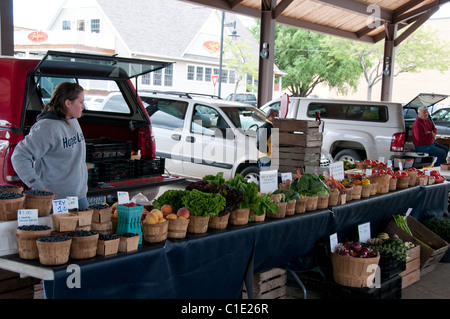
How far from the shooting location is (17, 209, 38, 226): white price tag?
109 inches

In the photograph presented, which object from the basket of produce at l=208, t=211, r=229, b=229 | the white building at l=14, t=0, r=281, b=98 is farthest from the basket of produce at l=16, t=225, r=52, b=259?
the white building at l=14, t=0, r=281, b=98

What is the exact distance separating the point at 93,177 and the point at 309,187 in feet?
6.92

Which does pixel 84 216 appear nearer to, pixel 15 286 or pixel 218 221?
Result: pixel 15 286

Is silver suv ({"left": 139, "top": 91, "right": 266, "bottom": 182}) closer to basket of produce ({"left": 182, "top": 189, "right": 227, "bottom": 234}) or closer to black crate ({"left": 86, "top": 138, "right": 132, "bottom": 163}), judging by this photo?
→ black crate ({"left": 86, "top": 138, "right": 132, "bottom": 163})

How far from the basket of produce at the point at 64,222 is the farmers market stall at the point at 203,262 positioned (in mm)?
243

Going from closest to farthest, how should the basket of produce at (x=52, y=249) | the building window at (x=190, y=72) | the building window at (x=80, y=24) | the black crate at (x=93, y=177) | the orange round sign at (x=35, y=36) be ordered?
the basket of produce at (x=52, y=249), the black crate at (x=93, y=177), the orange round sign at (x=35, y=36), the building window at (x=190, y=72), the building window at (x=80, y=24)

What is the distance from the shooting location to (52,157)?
3.59 metres

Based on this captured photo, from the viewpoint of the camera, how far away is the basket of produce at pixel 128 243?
9.36 feet

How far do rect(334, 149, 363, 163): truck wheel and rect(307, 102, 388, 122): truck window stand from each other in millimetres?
711

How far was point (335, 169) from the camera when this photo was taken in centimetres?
538

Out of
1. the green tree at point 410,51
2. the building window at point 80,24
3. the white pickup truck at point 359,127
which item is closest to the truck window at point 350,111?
the white pickup truck at point 359,127

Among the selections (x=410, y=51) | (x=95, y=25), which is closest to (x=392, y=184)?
(x=410, y=51)

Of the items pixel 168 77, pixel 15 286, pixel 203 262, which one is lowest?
pixel 15 286

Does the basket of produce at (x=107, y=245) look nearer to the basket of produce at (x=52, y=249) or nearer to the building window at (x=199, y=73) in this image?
the basket of produce at (x=52, y=249)
